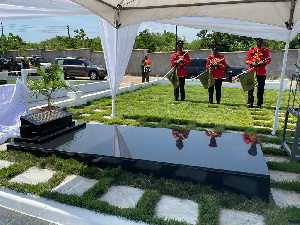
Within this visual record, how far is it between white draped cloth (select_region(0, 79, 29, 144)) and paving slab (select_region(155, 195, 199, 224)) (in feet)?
11.8

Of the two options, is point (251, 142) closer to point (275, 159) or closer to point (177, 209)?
point (275, 159)

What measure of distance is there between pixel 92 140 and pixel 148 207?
1882 millimetres

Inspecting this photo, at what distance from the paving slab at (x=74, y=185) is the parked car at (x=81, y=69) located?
650 inches

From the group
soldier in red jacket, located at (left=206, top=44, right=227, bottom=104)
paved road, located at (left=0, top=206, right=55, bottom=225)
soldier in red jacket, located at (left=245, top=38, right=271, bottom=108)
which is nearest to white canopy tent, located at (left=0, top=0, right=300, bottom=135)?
soldier in red jacket, located at (left=245, top=38, right=271, bottom=108)

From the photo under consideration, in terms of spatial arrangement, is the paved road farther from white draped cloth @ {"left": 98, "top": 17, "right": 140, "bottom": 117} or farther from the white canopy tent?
white draped cloth @ {"left": 98, "top": 17, "right": 140, "bottom": 117}

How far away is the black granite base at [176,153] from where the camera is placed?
115 inches

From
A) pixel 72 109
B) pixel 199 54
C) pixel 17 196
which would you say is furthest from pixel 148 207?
pixel 199 54

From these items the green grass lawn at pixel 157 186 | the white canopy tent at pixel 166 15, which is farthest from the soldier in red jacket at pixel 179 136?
the white canopy tent at pixel 166 15

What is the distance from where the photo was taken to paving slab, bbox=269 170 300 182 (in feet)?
10.9

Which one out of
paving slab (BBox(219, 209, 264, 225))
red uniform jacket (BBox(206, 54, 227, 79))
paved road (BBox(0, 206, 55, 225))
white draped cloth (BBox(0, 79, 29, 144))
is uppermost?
red uniform jacket (BBox(206, 54, 227, 79))

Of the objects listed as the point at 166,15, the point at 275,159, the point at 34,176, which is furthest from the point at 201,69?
the point at 34,176

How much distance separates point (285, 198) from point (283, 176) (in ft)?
1.98

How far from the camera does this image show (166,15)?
17.4 feet

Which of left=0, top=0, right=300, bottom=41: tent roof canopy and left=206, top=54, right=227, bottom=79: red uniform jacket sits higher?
left=0, top=0, right=300, bottom=41: tent roof canopy
